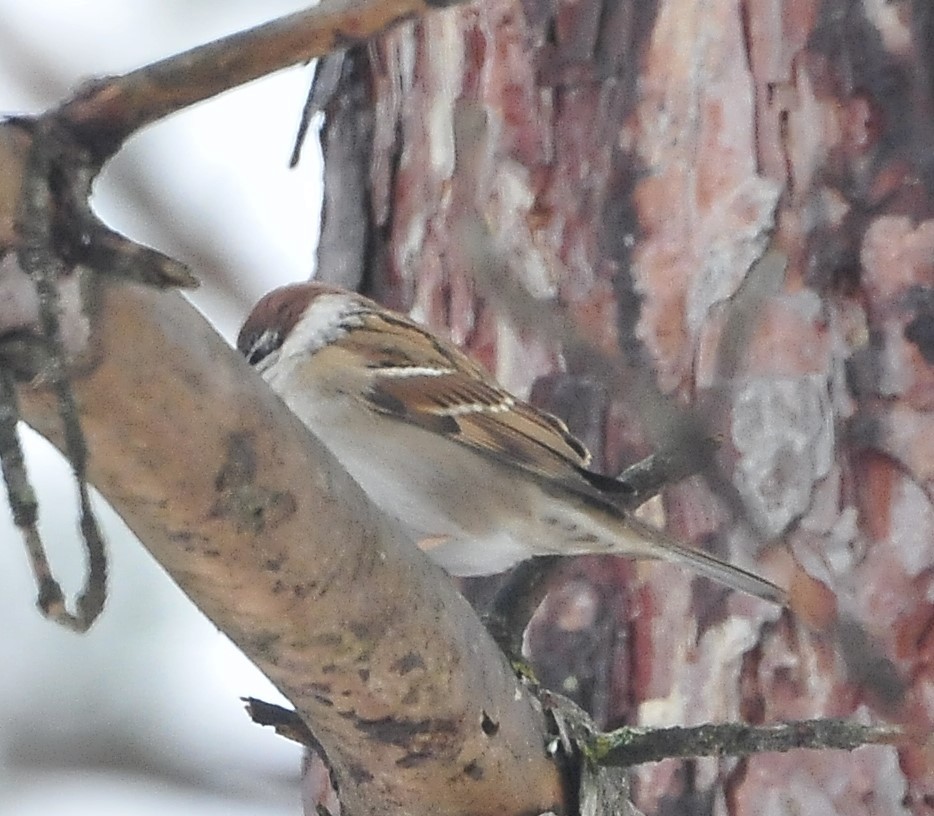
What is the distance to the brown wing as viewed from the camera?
5.69 feet

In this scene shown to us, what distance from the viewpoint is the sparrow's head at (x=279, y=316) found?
6.18ft

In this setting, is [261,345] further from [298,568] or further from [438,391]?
[298,568]

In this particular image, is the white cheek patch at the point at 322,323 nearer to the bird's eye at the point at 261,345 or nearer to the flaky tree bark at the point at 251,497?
the bird's eye at the point at 261,345

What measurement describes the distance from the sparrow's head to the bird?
0.09 ft

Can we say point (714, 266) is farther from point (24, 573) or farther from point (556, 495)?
point (24, 573)

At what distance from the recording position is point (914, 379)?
155cm

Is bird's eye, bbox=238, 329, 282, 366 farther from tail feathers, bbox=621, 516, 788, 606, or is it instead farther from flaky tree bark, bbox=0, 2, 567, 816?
flaky tree bark, bbox=0, 2, 567, 816

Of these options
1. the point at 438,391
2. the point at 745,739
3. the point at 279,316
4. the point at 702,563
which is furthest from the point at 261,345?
the point at 745,739

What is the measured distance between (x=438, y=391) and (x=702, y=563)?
18.0 inches

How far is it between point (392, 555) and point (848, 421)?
2.60 ft

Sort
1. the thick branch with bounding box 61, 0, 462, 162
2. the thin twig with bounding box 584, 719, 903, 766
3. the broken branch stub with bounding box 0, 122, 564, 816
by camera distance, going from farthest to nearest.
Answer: the thin twig with bounding box 584, 719, 903, 766 < the broken branch stub with bounding box 0, 122, 564, 816 < the thick branch with bounding box 61, 0, 462, 162

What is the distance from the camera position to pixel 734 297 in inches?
56.6

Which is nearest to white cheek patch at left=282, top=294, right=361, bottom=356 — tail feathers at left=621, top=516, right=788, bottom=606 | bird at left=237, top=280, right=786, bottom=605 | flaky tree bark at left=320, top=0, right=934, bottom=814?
bird at left=237, top=280, right=786, bottom=605

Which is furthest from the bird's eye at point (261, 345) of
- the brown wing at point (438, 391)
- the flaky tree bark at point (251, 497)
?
the flaky tree bark at point (251, 497)
